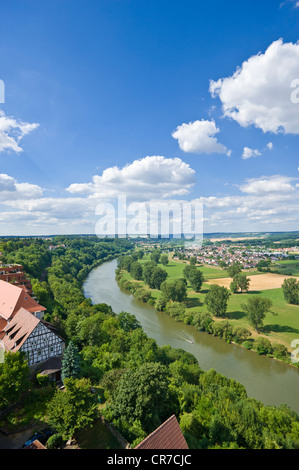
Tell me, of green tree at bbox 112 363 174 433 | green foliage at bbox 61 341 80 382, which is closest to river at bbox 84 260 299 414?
green tree at bbox 112 363 174 433

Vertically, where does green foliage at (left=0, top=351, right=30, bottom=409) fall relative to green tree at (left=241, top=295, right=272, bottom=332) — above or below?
above

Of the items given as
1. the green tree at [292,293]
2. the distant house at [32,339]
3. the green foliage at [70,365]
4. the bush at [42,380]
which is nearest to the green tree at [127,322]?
the distant house at [32,339]

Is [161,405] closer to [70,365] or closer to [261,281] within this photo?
[70,365]

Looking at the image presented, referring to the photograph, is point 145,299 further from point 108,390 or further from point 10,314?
point 108,390

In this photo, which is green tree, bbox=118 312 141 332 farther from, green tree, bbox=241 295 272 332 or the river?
green tree, bbox=241 295 272 332

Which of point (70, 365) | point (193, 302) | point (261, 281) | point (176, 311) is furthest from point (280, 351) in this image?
point (261, 281)
